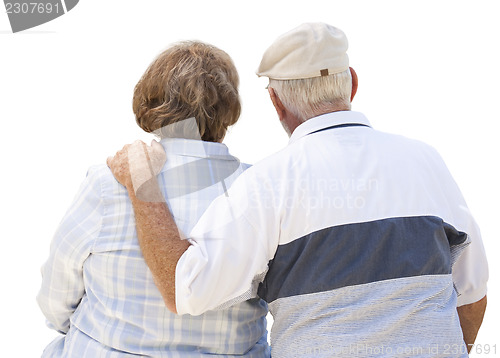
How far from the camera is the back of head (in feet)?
5.61

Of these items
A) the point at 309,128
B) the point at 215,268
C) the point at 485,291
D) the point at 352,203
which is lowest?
the point at 485,291

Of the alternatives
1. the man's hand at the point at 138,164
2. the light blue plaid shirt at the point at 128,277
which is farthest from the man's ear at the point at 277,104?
the man's hand at the point at 138,164

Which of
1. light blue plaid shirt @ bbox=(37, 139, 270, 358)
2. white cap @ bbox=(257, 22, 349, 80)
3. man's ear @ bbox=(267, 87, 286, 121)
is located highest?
white cap @ bbox=(257, 22, 349, 80)

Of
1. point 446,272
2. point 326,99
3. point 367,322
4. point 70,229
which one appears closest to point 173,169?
point 70,229

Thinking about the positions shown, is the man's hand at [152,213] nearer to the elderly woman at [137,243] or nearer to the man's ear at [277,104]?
the elderly woman at [137,243]

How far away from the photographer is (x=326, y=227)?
1520 mm

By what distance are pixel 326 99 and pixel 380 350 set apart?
2.29ft

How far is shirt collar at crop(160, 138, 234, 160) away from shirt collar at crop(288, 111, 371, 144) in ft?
0.94

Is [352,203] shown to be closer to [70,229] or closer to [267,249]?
[267,249]

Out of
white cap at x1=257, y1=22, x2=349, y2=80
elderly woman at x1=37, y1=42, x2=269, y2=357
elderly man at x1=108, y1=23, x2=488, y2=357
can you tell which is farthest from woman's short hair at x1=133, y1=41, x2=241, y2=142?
elderly man at x1=108, y1=23, x2=488, y2=357

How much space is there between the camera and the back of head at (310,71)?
1.71 meters

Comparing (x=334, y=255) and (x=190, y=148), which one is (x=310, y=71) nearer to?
(x=190, y=148)

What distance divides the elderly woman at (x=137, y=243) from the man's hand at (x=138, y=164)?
0.09ft

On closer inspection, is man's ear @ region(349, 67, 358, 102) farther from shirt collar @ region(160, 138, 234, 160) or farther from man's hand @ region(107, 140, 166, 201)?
man's hand @ region(107, 140, 166, 201)
